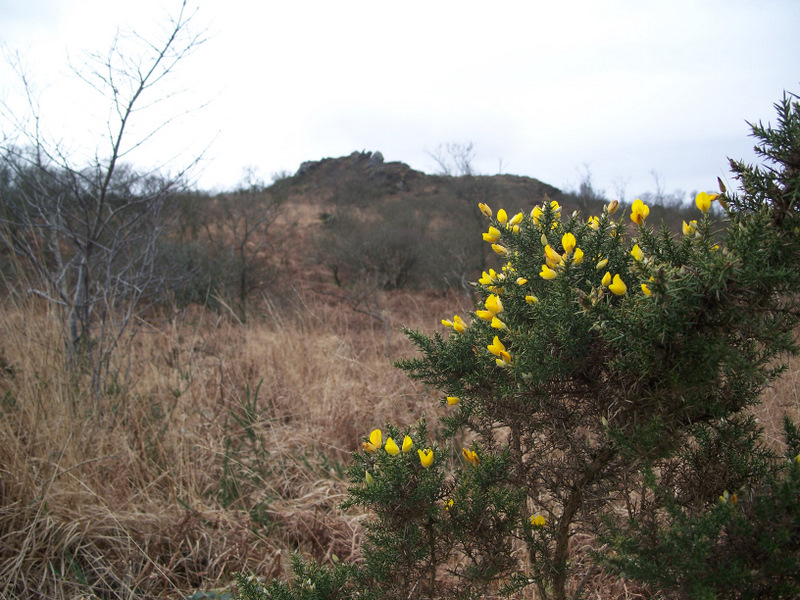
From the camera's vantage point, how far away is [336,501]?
2486 mm

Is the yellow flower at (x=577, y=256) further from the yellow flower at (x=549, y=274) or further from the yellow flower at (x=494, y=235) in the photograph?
the yellow flower at (x=494, y=235)

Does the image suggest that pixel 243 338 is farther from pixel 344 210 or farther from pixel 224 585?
pixel 344 210

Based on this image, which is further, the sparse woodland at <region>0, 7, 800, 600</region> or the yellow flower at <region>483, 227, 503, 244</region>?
the yellow flower at <region>483, 227, 503, 244</region>

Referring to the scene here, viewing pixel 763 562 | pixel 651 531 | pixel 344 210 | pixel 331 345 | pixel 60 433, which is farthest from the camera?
pixel 344 210

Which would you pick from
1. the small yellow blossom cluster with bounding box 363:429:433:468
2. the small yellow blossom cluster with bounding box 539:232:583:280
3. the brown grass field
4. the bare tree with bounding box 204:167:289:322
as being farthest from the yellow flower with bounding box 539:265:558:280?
the bare tree with bounding box 204:167:289:322

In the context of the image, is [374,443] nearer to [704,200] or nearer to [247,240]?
[704,200]

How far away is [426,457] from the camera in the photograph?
115 centimetres

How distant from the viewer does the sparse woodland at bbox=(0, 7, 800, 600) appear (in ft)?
2.89

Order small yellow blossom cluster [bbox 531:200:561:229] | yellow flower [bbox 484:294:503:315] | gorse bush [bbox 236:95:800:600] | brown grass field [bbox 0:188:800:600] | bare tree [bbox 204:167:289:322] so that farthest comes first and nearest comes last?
1. bare tree [bbox 204:167:289:322]
2. brown grass field [bbox 0:188:800:600]
3. small yellow blossom cluster [bbox 531:200:561:229]
4. yellow flower [bbox 484:294:503:315]
5. gorse bush [bbox 236:95:800:600]

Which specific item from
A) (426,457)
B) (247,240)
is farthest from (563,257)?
(247,240)

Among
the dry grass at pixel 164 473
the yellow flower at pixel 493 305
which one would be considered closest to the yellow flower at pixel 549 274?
the yellow flower at pixel 493 305

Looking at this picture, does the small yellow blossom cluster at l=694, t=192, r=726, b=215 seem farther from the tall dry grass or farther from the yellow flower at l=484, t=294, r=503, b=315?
the tall dry grass

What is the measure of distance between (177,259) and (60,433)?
6.31m

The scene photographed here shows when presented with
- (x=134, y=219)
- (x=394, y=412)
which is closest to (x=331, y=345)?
(x=394, y=412)
